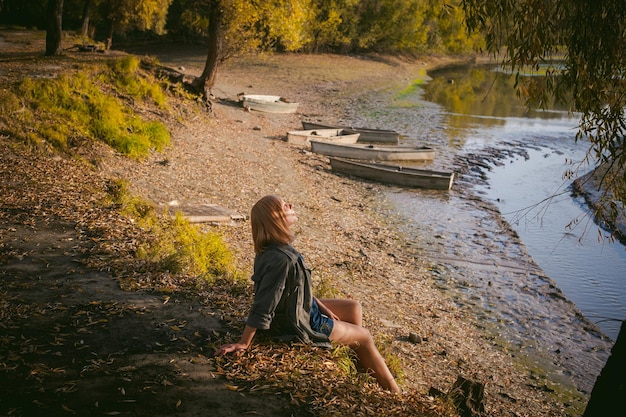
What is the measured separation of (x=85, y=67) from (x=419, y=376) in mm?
14004

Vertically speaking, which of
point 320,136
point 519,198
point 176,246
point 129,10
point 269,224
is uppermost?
point 129,10

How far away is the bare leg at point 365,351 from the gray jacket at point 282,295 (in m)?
0.27

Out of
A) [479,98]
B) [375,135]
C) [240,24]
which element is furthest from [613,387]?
[479,98]

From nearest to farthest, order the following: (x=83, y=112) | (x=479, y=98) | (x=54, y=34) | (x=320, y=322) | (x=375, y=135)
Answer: (x=320, y=322)
(x=83, y=112)
(x=54, y=34)
(x=375, y=135)
(x=479, y=98)

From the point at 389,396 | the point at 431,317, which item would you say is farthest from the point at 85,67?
the point at 389,396

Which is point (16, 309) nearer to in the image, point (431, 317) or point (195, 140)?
point (431, 317)

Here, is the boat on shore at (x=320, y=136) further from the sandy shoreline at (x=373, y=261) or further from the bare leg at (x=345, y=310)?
the bare leg at (x=345, y=310)

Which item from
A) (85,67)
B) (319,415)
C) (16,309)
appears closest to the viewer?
(319,415)

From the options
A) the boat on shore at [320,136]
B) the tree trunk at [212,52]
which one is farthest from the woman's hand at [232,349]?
the boat on shore at [320,136]

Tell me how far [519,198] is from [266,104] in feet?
43.4

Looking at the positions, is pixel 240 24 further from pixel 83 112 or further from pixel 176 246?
pixel 176 246

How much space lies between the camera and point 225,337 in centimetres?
534

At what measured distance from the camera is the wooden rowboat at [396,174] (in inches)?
754

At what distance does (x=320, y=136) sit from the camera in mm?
23234
